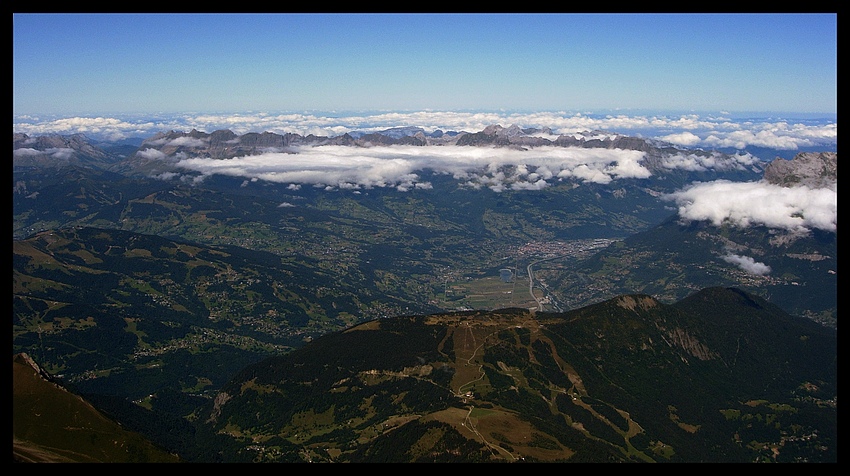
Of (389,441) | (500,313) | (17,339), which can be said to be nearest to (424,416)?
(389,441)

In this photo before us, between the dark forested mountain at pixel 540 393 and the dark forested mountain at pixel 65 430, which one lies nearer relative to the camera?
the dark forested mountain at pixel 65 430

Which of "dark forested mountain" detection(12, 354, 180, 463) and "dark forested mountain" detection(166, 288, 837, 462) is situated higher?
"dark forested mountain" detection(12, 354, 180, 463)

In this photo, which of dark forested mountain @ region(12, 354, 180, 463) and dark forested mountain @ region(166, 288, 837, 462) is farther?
dark forested mountain @ region(166, 288, 837, 462)

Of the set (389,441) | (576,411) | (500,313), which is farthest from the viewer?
(500,313)

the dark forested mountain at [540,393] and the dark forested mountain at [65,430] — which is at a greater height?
the dark forested mountain at [65,430]

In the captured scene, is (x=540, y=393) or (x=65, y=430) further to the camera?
(x=540, y=393)

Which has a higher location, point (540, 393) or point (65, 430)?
point (65, 430)
